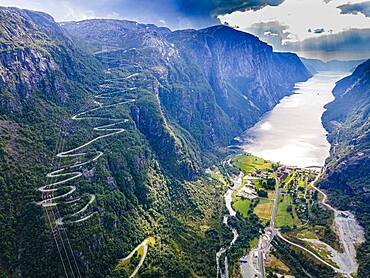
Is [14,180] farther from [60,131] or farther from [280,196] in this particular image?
[280,196]

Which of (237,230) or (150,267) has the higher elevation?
(150,267)

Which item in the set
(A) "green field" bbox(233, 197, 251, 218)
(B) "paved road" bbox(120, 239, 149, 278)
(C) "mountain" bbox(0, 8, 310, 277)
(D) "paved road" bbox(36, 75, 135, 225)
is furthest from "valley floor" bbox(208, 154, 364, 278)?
(D) "paved road" bbox(36, 75, 135, 225)

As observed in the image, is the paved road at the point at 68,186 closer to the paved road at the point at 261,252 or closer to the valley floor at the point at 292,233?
the valley floor at the point at 292,233

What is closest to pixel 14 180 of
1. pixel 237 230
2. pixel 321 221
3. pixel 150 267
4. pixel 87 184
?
pixel 87 184

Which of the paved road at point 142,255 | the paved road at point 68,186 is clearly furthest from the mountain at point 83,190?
the paved road at point 142,255

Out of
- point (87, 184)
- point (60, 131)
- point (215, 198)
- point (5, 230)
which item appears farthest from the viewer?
point (215, 198)
